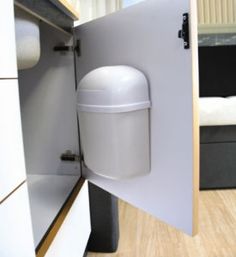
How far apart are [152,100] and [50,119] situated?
60cm

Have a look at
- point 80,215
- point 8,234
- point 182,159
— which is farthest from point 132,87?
point 80,215

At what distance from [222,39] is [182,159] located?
2344 millimetres

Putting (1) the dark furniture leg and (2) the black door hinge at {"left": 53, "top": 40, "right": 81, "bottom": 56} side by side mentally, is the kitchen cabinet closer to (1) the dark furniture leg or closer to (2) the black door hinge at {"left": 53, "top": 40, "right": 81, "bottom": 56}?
(2) the black door hinge at {"left": 53, "top": 40, "right": 81, "bottom": 56}

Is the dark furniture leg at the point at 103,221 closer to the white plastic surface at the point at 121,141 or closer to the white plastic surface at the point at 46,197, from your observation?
the white plastic surface at the point at 46,197

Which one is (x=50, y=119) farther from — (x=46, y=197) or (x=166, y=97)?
→ (x=166, y=97)

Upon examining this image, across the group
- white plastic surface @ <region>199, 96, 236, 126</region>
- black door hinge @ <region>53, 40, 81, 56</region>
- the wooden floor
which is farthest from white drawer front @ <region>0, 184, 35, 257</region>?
white plastic surface @ <region>199, 96, 236, 126</region>

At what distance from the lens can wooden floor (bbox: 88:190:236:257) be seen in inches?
53.0

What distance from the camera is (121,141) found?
0.79 meters

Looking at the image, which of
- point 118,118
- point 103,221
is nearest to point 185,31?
point 118,118

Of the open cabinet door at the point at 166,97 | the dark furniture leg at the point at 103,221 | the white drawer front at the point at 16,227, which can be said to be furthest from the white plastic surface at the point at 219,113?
the white drawer front at the point at 16,227

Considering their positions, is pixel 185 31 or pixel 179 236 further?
pixel 179 236

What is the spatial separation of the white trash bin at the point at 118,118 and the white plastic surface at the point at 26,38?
18cm

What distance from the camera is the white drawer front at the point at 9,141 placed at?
51 centimetres

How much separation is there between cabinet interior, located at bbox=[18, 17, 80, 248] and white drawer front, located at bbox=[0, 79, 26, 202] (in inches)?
20.8
